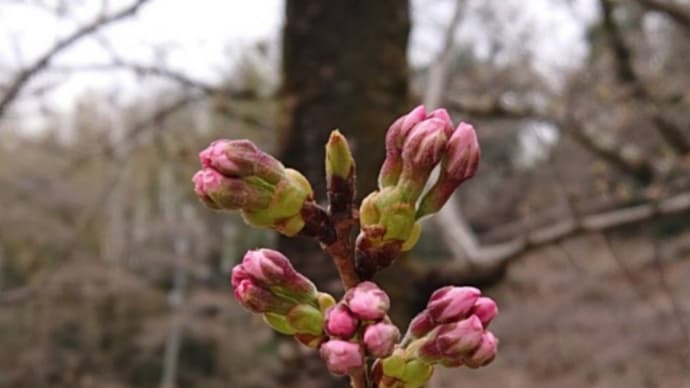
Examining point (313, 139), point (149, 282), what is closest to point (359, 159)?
point (313, 139)

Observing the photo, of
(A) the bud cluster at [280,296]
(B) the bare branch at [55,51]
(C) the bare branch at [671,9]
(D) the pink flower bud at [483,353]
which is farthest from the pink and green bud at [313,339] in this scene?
(C) the bare branch at [671,9]

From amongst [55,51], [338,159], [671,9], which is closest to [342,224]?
[338,159]

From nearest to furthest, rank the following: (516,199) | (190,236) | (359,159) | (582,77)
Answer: (359,159), (582,77), (516,199), (190,236)

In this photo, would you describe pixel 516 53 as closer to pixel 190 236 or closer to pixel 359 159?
pixel 359 159

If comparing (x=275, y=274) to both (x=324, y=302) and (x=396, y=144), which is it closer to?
(x=324, y=302)

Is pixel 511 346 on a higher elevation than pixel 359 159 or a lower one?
lower

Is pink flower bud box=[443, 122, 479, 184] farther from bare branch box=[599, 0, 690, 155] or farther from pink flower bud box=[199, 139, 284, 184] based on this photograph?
bare branch box=[599, 0, 690, 155]

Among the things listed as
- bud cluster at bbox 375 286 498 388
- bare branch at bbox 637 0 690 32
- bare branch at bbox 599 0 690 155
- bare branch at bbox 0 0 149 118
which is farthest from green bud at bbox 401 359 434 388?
bare branch at bbox 599 0 690 155

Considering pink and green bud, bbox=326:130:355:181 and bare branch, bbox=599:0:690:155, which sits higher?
pink and green bud, bbox=326:130:355:181
